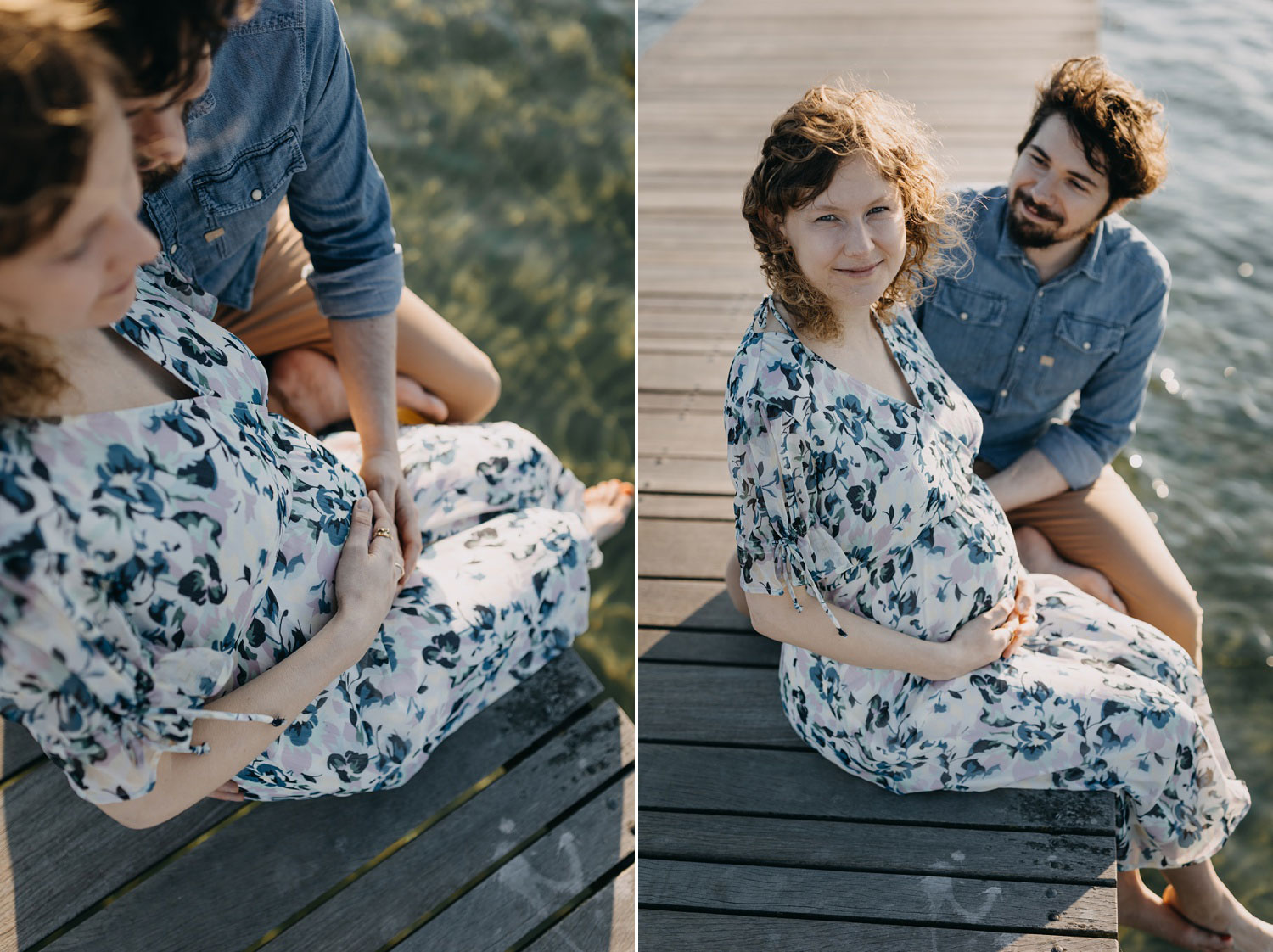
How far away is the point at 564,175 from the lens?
14.4 feet

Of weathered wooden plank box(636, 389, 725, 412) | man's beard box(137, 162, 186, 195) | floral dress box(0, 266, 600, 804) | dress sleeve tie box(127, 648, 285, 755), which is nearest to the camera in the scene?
floral dress box(0, 266, 600, 804)

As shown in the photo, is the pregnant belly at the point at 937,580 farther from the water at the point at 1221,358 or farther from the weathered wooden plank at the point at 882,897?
the water at the point at 1221,358

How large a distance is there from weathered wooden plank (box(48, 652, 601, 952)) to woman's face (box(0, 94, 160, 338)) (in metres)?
1.19

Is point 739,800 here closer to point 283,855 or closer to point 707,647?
point 707,647

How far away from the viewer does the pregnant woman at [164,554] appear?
3.42 feet

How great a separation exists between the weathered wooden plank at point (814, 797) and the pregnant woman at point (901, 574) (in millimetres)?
50

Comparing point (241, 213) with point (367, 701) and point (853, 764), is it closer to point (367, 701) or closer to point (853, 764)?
point (367, 701)

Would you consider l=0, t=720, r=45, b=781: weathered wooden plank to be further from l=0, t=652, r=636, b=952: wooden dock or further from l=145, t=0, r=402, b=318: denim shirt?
l=145, t=0, r=402, b=318: denim shirt

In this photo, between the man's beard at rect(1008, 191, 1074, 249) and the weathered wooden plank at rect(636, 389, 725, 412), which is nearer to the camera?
the man's beard at rect(1008, 191, 1074, 249)

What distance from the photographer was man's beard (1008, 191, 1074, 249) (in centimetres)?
223

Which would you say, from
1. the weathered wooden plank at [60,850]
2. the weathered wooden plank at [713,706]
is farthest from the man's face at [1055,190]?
the weathered wooden plank at [60,850]

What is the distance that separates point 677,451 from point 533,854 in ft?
4.73

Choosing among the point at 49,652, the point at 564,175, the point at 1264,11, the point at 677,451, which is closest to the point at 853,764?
the point at 677,451

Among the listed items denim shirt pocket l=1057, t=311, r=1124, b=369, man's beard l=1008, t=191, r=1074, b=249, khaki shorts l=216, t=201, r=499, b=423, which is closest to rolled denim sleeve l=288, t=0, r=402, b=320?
khaki shorts l=216, t=201, r=499, b=423
